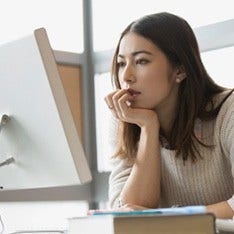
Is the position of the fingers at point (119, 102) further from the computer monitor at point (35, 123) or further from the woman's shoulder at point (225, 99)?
the computer monitor at point (35, 123)

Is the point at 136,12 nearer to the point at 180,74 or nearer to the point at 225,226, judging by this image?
the point at 180,74

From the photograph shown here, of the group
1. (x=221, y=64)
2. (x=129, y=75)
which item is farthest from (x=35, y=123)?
(x=221, y=64)

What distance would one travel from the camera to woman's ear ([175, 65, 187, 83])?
4.94 feet

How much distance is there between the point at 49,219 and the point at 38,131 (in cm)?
187

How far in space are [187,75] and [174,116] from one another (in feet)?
0.44

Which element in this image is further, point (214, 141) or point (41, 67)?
point (214, 141)

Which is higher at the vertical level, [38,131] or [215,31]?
[215,31]

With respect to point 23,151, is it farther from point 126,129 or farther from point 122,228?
point 126,129

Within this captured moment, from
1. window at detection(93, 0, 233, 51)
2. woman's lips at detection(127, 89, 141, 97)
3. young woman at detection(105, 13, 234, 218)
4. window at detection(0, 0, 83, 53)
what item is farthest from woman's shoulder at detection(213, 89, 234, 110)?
window at detection(0, 0, 83, 53)

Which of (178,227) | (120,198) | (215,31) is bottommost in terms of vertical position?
(178,227)

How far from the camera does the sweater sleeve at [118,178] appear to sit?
1.51 meters

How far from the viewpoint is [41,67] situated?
88cm

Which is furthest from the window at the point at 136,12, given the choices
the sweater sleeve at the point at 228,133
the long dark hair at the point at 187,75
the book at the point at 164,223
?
the book at the point at 164,223

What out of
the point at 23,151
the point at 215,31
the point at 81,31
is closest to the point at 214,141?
the point at 23,151
